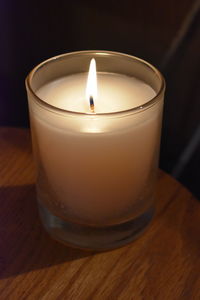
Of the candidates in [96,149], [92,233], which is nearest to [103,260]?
[92,233]

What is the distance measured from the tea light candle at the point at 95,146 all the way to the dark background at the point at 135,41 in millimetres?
335

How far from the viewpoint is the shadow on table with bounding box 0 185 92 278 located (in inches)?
18.7

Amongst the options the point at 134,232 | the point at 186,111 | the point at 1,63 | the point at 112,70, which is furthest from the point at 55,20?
the point at 134,232

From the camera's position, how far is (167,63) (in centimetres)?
85

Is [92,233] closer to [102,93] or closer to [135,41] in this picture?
[102,93]

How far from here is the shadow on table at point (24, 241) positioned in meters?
0.48

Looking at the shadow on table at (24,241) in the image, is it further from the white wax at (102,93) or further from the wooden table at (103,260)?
the white wax at (102,93)

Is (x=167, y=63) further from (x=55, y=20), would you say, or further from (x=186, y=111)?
(x=55, y=20)

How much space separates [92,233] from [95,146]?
0.37ft

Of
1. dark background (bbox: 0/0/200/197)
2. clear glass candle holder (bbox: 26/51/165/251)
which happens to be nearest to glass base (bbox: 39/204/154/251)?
clear glass candle holder (bbox: 26/51/165/251)

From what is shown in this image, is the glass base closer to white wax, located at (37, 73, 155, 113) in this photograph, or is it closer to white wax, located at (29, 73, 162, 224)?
white wax, located at (29, 73, 162, 224)

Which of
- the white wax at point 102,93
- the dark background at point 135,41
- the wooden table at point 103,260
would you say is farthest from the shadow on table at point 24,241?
the dark background at point 135,41

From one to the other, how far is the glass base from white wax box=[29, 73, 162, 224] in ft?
0.04

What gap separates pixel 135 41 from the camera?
84 cm
